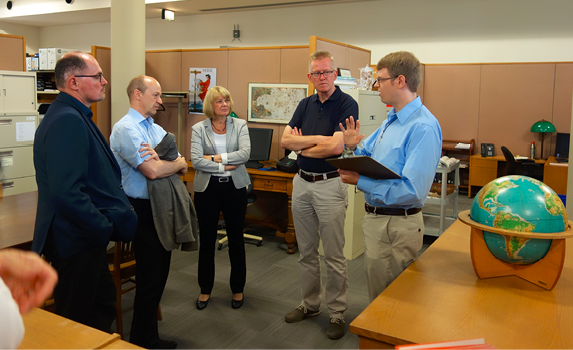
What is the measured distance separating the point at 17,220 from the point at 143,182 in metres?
0.91

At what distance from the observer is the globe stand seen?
5.02ft

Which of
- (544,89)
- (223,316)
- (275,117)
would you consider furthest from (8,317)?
(544,89)

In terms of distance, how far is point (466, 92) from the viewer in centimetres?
796

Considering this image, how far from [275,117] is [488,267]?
3.65m

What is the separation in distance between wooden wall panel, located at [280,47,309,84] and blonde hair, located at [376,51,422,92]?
9.46ft

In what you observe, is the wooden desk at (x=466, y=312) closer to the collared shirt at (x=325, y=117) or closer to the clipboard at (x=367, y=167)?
the clipboard at (x=367, y=167)

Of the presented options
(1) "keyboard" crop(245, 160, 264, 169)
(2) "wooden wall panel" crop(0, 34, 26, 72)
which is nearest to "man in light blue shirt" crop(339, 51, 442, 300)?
(1) "keyboard" crop(245, 160, 264, 169)

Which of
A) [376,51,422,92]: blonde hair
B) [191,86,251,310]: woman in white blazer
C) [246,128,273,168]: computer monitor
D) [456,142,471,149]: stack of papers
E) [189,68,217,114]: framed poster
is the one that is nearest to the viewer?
[376,51,422,92]: blonde hair

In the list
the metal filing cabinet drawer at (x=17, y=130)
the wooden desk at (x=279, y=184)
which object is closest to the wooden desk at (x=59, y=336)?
the wooden desk at (x=279, y=184)

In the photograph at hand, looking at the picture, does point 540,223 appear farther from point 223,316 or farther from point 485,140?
point 485,140

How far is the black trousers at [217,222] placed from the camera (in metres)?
3.05

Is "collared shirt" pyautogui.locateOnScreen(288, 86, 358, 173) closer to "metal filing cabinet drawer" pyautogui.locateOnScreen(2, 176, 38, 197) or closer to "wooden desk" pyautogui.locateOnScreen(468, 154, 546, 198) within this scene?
"metal filing cabinet drawer" pyautogui.locateOnScreen(2, 176, 38, 197)

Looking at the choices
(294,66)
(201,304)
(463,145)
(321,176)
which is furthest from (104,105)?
(463,145)

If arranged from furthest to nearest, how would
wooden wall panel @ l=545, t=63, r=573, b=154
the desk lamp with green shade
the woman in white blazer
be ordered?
wooden wall panel @ l=545, t=63, r=573, b=154 < the desk lamp with green shade < the woman in white blazer
